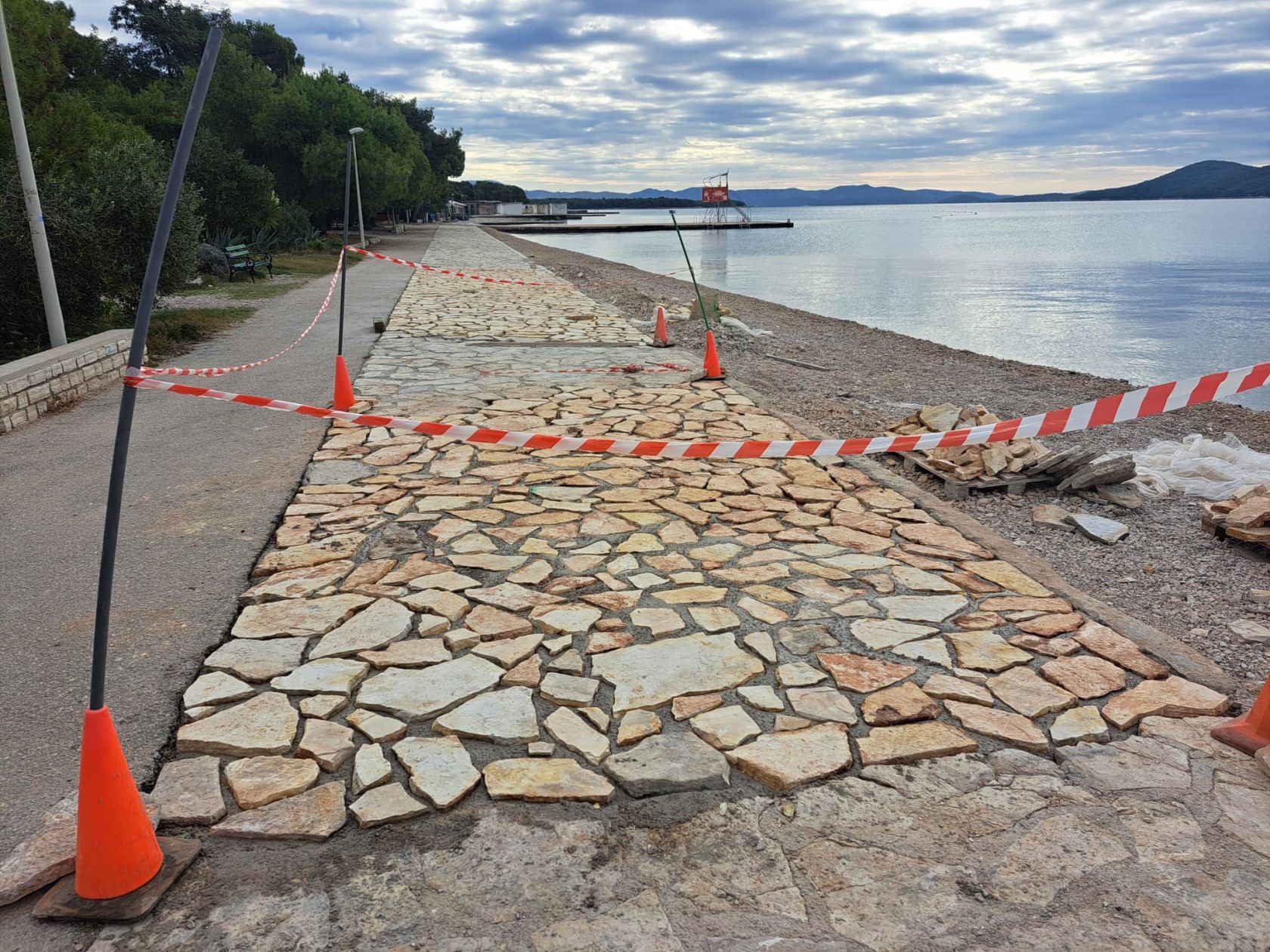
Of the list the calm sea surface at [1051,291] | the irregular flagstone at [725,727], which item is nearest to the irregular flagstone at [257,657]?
the irregular flagstone at [725,727]

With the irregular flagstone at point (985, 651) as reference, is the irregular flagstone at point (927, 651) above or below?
below

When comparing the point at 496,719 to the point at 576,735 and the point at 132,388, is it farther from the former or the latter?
the point at 132,388

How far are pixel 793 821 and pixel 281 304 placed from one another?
1562 centimetres

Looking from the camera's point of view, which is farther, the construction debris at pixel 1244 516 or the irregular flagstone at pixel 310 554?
the construction debris at pixel 1244 516

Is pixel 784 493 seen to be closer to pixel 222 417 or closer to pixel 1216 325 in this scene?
pixel 222 417

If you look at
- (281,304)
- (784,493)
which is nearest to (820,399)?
(784,493)

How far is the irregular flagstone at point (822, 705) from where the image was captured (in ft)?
10.3

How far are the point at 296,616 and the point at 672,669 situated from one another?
1.69 metres

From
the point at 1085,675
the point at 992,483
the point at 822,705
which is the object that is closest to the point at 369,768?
the point at 822,705

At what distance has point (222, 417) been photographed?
7.66 m

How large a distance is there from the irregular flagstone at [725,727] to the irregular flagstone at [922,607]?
3.60 feet

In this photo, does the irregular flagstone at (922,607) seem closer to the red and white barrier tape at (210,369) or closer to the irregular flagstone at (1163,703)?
the irregular flagstone at (1163,703)

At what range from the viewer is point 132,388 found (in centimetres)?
229

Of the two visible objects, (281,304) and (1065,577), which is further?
(281,304)
